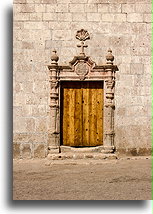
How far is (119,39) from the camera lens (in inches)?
303

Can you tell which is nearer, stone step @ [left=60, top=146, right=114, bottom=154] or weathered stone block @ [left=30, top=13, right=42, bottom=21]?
stone step @ [left=60, top=146, right=114, bottom=154]

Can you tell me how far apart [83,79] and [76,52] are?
637 millimetres

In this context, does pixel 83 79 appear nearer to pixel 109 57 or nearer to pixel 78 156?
pixel 109 57

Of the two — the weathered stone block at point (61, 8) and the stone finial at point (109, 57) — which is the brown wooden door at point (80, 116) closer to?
the stone finial at point (109, 57)

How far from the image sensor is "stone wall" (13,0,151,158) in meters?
7.64

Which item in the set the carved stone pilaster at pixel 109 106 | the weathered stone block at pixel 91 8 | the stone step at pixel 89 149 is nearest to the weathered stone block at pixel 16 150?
the stone step at pixel 89 149

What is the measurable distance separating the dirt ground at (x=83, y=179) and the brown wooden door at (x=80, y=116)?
0.82 meters

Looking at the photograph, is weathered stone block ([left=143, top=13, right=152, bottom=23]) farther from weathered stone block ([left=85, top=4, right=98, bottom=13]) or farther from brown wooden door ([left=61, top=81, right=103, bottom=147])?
brown wooden door ([left=61, top=81, right=103, bottom=147])

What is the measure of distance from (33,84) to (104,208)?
452 cm

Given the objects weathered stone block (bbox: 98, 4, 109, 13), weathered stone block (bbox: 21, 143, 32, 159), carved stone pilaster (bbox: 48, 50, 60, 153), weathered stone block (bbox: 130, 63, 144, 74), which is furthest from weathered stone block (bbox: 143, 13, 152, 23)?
weathered stone block (bbox: 21, 143, 32, 159)

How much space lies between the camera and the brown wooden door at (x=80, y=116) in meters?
7.81

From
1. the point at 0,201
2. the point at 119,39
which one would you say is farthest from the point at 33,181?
the point at 119,39

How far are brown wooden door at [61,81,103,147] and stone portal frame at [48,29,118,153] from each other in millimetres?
166

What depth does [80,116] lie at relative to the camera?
7.82 meters
